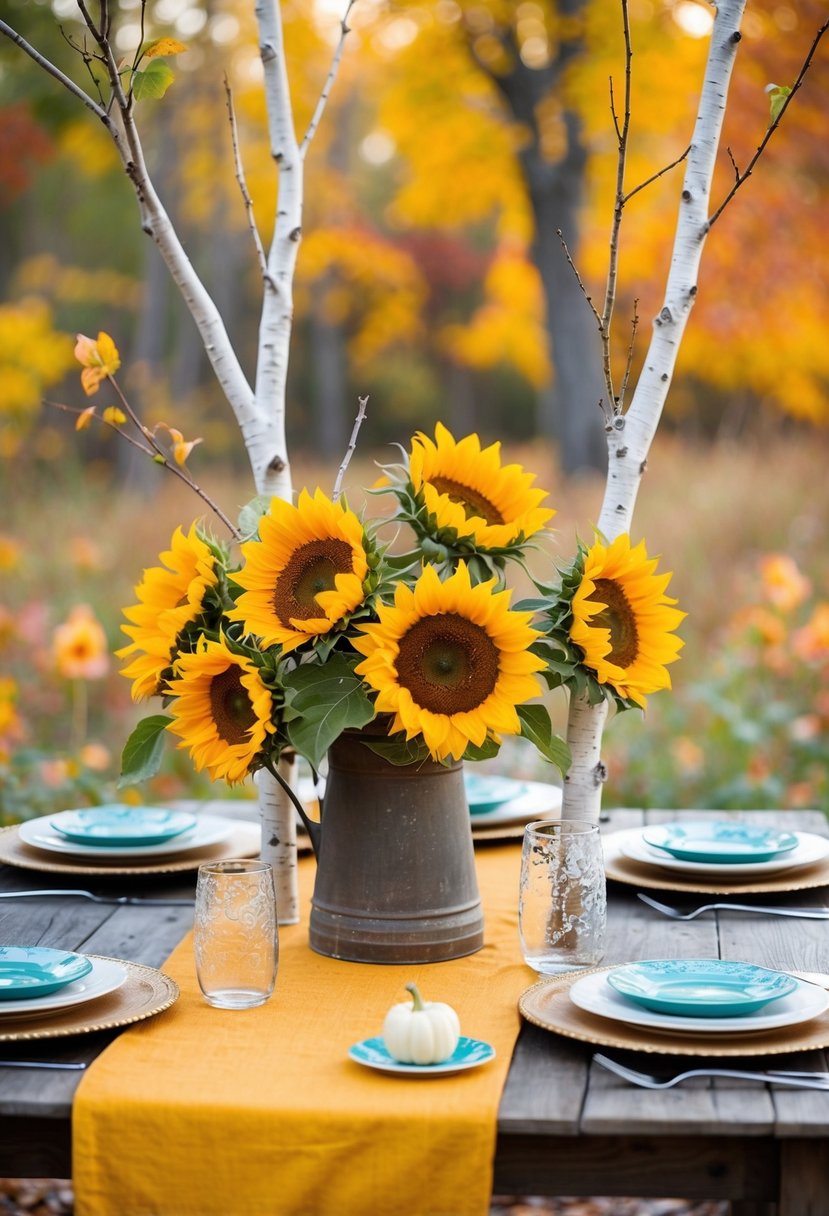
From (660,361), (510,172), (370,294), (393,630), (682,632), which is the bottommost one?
(393,630)

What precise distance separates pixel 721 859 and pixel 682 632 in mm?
3794

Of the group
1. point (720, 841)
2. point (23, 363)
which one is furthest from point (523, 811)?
point (23, 363)

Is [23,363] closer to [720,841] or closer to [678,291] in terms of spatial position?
[720,841]

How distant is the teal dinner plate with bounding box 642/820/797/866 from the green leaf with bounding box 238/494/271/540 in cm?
79

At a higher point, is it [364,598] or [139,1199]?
[364,598]

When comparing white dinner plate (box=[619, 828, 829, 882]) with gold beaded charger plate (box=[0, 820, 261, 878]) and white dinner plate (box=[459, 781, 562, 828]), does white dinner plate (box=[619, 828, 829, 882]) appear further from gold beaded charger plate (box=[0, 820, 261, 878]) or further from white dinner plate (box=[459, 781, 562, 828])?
gold beaded charger plate (box=[0, 820, 261, 878])

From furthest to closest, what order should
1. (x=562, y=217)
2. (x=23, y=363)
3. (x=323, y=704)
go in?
(x=23, y=363) → (x=562, y=217) → (x=323, y=704)

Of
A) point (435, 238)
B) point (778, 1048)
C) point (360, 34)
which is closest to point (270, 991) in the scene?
point (778, 1048)

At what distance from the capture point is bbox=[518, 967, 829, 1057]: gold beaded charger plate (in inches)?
51.9

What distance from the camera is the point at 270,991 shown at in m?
1.53

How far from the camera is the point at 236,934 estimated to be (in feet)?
4.86

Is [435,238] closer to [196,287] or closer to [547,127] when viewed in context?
[547,127]

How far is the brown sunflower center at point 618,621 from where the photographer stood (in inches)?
65.0

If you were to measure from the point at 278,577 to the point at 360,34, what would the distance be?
24.0 ft
